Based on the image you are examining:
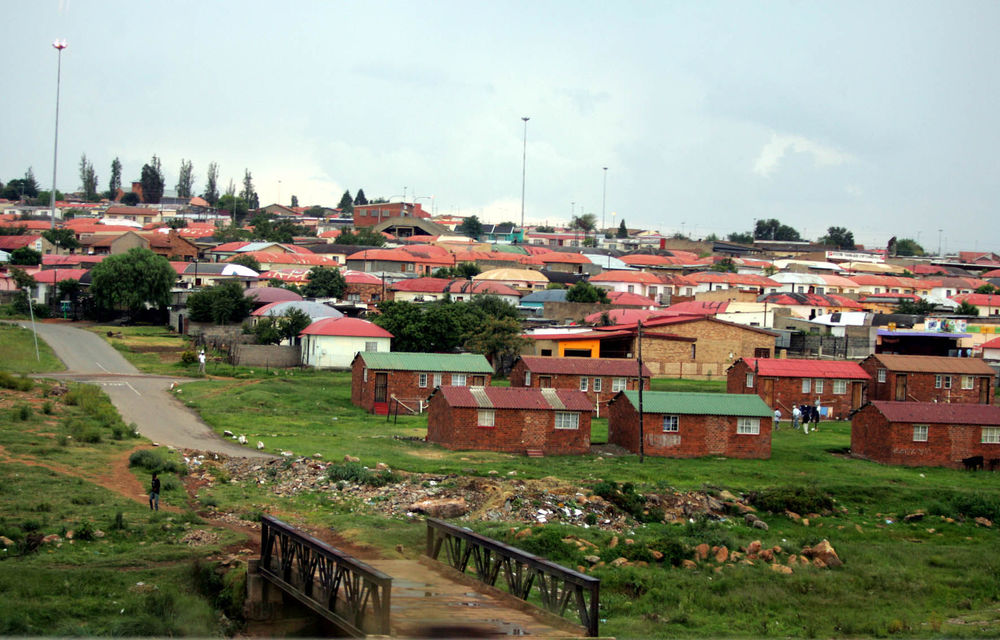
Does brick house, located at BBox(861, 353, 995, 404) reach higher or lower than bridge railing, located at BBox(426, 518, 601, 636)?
higher

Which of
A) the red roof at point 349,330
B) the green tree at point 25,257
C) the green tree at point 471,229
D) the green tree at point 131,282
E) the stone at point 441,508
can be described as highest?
the green tree at point 471,229

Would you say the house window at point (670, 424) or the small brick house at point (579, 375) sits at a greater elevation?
the small brick house at point (579, 375)

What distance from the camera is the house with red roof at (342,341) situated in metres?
53.2

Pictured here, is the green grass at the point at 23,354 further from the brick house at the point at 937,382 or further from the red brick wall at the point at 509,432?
the brick house at the point at 937,382

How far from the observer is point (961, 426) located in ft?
120

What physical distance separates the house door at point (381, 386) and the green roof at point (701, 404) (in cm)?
1028

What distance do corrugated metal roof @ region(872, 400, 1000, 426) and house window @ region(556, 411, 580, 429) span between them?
1058 centimetres

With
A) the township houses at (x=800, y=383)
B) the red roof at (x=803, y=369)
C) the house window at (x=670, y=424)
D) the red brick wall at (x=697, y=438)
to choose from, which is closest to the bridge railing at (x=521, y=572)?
the red brick wall at (x=697, y=438)

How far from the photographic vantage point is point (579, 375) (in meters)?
43.9

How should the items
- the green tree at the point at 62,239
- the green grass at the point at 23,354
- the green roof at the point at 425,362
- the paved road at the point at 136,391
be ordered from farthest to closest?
the green tree at the point at 62,239 → the green grass at the point at 23,354 → the green roof at the point at 425,362 → the paved road at the point at 136,391

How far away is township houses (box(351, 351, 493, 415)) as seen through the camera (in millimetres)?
42188

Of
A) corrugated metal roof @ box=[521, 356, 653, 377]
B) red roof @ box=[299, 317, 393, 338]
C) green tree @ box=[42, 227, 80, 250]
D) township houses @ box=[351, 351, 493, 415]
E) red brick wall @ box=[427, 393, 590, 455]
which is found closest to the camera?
red brick wall @ box=[427, 393, 590, 455]

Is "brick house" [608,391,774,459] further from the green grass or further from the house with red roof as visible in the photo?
the green grass

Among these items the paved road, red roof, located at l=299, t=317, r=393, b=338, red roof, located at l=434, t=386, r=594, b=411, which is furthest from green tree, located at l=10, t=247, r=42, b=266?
red roof, located at l=434, t=386, r=594, b=411
